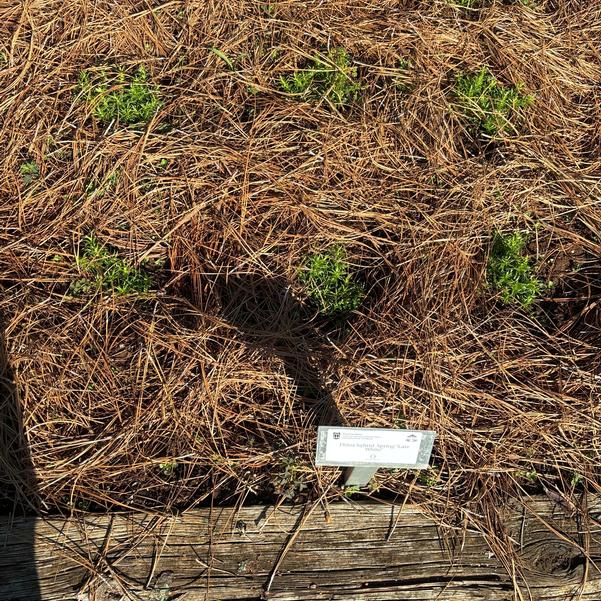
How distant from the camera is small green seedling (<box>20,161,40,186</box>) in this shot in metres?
2.80

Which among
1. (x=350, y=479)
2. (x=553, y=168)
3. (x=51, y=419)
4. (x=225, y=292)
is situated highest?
(x=553, y=168)

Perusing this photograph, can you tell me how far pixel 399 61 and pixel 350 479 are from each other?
2.26 m

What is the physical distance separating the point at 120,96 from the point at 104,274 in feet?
3.13

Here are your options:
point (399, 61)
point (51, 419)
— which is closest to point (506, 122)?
point (399, 61)

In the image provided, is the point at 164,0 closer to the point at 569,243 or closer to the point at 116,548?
the point at 569,243

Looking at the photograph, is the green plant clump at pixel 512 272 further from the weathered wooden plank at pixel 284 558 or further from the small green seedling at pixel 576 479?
the weathered wooden plank at pixel 284 558

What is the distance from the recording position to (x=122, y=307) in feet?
8.43

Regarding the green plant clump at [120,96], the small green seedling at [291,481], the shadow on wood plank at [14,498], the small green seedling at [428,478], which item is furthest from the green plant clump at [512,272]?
the shadow on wood plank at [14,498]

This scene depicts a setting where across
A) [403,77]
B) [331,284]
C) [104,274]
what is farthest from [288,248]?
[403,77]

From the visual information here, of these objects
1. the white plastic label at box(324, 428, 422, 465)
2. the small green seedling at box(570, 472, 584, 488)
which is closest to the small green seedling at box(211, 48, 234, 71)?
the white plastic label at box(324, 428, 422, 465)

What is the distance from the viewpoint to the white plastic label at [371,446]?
182 cm

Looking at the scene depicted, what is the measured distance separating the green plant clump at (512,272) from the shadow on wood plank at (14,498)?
2.13m

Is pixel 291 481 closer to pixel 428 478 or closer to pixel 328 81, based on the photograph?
pixel 428 478

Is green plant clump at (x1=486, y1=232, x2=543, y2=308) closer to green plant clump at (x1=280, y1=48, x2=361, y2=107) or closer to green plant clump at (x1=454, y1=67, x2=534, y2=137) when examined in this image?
green plant clump at (x1=454, y1=67, x2=534, y2=137)
